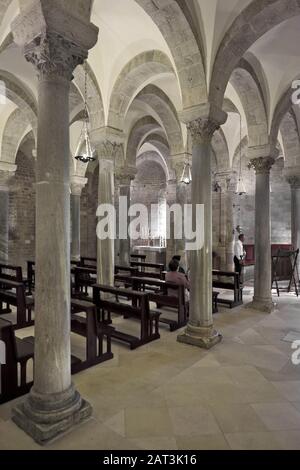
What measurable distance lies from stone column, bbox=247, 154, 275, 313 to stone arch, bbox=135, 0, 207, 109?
306cm

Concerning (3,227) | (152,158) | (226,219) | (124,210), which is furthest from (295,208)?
(152,158)

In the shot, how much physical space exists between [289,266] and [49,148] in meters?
9.87

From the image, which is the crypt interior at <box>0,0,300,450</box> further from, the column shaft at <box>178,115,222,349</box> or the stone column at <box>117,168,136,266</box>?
Result: the stone column at <box>117,168,136,266</box>

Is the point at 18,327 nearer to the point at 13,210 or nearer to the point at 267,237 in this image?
the point at 267,237

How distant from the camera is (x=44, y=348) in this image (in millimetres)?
2875

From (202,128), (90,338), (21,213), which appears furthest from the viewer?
(21,213)

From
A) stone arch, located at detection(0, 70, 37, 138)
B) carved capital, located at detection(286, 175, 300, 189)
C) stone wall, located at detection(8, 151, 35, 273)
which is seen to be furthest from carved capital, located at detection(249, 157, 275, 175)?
stone wall, located at detection(8, 151, 35, 273)

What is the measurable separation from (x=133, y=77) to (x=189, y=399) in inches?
265

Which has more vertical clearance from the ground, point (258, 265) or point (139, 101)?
point (139, 101)

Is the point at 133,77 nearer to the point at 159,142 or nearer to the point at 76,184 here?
the point at 76,184

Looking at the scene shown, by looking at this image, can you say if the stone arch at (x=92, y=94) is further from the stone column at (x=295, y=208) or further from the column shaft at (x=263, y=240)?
the stone column at (x=295, y=208)

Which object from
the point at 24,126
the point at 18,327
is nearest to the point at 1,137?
the point at 24,126

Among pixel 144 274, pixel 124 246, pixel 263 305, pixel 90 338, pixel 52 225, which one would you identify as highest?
pixel 52 225

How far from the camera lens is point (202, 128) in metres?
5.08
